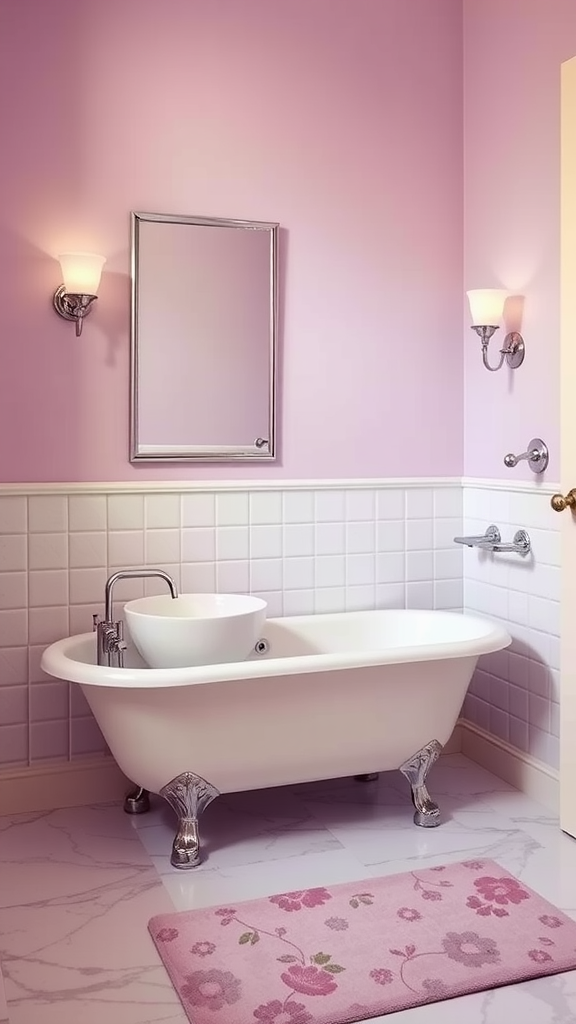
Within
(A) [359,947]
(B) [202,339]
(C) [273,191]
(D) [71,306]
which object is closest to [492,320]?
(C) [273,191]

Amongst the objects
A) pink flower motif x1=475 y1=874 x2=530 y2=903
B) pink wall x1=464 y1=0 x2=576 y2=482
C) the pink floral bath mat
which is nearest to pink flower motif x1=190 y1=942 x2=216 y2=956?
the pink floral bath mat

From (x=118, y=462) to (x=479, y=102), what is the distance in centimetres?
190

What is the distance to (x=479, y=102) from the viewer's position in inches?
138

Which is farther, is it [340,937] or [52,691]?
[52,691]

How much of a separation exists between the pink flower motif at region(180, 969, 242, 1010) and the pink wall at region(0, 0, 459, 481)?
163 centimetres

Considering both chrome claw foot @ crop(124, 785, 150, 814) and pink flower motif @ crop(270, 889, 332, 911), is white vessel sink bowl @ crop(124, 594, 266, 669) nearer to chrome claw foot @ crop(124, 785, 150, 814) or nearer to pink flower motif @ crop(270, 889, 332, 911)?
chrome claw foot @ crop(124, 785, 150, 814)

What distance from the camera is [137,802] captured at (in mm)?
3068

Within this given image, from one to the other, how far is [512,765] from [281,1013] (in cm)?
160

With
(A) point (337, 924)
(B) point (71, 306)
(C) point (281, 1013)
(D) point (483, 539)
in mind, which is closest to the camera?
(C) point (281, 1013)

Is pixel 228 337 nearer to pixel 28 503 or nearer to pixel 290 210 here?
pixel 290 210

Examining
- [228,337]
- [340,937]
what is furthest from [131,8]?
[340,937]

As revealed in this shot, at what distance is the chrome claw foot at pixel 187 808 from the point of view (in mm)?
2672

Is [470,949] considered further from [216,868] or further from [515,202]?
[515,202]

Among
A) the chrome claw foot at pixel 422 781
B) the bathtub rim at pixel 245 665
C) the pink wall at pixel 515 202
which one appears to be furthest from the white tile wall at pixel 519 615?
the chrome claw foot at pixel 422 781
